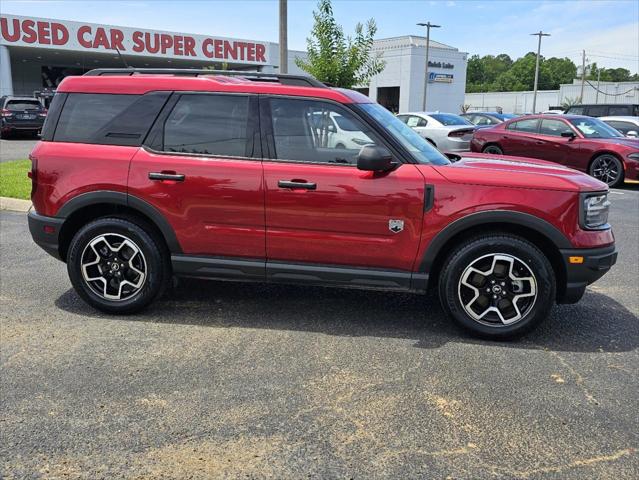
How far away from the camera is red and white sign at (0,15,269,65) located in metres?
32.3

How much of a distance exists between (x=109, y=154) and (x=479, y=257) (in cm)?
288

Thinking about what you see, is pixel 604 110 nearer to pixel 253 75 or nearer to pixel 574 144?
pixel 574 144

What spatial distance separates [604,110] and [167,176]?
65.8ft

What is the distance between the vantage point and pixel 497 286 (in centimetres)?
409

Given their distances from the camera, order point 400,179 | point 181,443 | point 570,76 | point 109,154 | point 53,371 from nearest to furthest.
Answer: point 181,443
point 53,371
point 400,179
point 109,154
point 570,76

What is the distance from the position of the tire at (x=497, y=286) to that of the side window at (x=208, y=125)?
1.79m

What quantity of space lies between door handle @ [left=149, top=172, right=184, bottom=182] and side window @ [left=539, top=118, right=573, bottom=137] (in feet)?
35.4

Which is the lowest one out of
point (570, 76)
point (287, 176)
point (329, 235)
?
point (329, 235)

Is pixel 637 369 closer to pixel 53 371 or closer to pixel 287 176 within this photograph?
pixel 287 176

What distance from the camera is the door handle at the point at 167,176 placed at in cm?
425

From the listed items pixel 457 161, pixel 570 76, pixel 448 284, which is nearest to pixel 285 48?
pixel 457 161

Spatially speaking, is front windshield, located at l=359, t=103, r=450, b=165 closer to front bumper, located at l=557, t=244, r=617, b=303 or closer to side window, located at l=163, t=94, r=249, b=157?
side window, located at l=163, t=94, r=249, b=157

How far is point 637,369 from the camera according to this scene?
12.1 ft

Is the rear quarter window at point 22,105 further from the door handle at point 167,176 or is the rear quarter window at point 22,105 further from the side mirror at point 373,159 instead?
the side mirror at point 373,159
